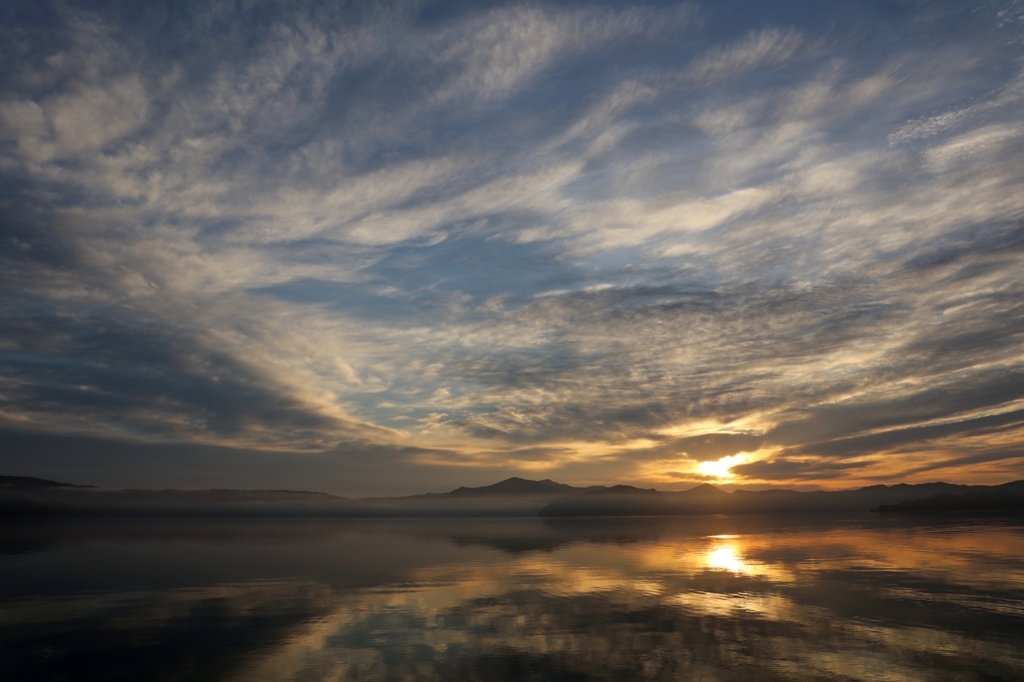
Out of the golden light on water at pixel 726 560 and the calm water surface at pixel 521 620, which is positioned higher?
the golden light on water at pixel 726 560

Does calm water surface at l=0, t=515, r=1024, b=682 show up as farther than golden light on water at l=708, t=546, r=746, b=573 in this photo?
No

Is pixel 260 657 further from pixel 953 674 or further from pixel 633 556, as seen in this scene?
pixel 633 556

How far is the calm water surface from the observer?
1543cm

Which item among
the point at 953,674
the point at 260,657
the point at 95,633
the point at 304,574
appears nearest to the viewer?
the point at 953,674

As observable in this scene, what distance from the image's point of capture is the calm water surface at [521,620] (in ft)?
50.6

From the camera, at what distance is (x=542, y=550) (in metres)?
51.8

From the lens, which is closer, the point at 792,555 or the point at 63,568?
the point at 63,568

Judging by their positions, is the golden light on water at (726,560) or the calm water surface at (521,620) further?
the golden light on water at (726,560)

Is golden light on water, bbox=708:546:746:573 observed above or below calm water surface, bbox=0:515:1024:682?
above

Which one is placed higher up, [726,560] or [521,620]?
[726,560]

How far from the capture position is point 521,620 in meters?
20.9

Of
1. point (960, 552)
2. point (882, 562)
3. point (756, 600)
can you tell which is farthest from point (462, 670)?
point (960, 552)

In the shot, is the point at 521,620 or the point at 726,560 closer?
the point at 521,620

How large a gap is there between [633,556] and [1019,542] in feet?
120
